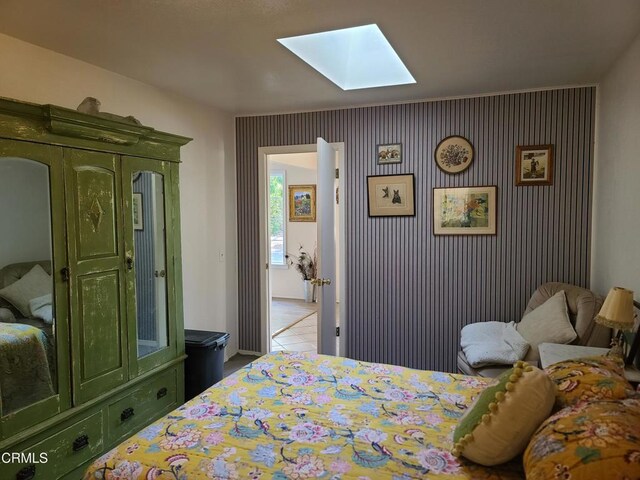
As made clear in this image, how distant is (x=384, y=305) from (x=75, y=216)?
8.84 feet

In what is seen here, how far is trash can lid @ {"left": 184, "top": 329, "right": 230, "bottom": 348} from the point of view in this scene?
10.6ft

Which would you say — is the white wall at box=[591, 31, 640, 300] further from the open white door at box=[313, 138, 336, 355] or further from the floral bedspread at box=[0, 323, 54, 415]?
the floral bedspread at box=[0, 323, 54, 415]

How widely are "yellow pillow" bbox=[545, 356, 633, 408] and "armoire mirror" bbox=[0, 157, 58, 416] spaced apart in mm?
2214

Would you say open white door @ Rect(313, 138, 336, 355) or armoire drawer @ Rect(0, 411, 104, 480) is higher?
open white door @ Rect(313, 138, 336, 355)

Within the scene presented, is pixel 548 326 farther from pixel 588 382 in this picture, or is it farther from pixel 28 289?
pixel 28 289

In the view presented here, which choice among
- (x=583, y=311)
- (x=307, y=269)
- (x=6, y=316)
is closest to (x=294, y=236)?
(x=307, y=269)

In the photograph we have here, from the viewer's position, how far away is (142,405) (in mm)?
2773

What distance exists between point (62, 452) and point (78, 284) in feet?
2.69

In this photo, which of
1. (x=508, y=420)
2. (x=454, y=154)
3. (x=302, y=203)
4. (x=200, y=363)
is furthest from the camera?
(x=302, y=203)

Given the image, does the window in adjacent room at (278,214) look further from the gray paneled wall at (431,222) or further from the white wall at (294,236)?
the gray paneled wall at (431,222)

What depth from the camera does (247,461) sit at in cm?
153

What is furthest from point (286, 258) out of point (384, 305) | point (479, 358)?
point (479, 358)

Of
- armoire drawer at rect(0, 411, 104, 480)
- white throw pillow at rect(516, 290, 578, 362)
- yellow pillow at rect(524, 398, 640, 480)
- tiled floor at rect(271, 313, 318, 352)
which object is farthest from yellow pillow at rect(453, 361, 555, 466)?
tiled floor at rect(271, 313, 318, 352)

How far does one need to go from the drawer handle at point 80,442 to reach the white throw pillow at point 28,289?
27.8 inches
